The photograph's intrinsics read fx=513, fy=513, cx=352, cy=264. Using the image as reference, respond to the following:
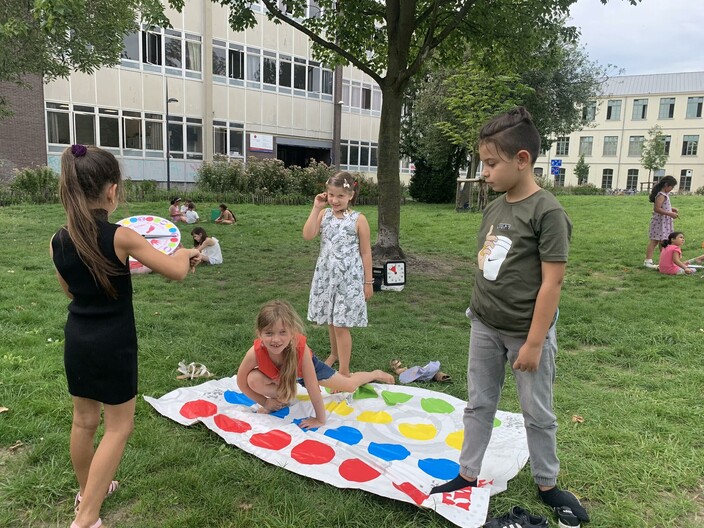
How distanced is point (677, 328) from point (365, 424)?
414cm

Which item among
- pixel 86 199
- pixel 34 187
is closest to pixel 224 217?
pixel 34 187

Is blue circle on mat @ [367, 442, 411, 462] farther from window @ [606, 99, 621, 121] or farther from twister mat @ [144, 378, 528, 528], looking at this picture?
window @ [606, 99, 621, 121]

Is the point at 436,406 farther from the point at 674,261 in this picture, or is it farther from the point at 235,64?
the point at 235,64

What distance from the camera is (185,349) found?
191 inches

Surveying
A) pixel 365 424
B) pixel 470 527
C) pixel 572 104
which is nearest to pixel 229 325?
pixel 365 424

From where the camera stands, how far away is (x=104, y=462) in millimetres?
2266

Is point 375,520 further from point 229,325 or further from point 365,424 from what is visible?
point 229,325

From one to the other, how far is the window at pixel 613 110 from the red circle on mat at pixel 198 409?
72418mm

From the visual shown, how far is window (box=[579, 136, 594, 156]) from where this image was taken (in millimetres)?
65875

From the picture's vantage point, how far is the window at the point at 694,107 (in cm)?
6087

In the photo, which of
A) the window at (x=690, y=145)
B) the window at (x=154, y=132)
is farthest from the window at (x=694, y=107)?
the window at (x=154, y=132)

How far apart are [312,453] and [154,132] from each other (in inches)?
1053

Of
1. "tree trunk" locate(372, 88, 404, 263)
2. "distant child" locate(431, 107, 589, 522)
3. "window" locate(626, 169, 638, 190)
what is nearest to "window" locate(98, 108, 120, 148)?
"tree trunk" locate(372, 88, 404, 263)

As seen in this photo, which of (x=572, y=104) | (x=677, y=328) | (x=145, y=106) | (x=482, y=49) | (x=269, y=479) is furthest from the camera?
(x=145, y=106)
